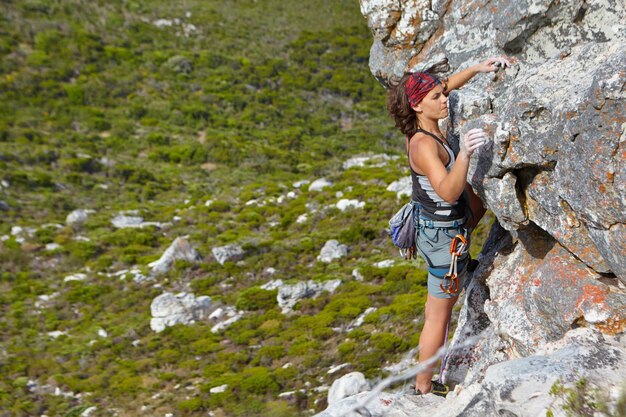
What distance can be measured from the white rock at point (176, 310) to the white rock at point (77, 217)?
28.2 feet

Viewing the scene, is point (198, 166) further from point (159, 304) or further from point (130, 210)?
point (159, 304)

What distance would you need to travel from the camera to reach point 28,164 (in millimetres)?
26094

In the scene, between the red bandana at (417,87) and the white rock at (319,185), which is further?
the white rock at (319,185)

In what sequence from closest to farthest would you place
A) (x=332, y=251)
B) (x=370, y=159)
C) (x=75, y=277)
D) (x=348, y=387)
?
(x=348, y=387)
(x=332, y=251)
(x=75, y=277)
(x=370, y=159)

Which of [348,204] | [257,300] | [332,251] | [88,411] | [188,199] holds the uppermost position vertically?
[188,199]

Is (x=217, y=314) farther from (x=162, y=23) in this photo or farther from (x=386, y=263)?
(x=162, y=23)

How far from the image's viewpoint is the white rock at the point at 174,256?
17.4m

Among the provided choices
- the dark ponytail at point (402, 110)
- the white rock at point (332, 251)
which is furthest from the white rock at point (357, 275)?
the dark ponytail at point (402, 110)

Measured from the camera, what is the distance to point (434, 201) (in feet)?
15.3

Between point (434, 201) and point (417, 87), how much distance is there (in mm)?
951

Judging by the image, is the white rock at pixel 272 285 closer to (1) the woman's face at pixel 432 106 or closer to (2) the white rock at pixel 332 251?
(2) the white rock at pixel 332 251

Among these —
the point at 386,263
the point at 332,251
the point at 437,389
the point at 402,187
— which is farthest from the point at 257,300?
the point at 437,389

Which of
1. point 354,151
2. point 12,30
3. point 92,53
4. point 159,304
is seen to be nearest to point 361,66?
point 354,151

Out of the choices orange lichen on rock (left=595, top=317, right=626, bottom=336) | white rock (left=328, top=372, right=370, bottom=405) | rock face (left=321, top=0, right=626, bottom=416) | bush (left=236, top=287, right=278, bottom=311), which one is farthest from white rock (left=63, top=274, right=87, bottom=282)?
orange lichen on rock (left=595, top=317, right=626, bottom=336)
